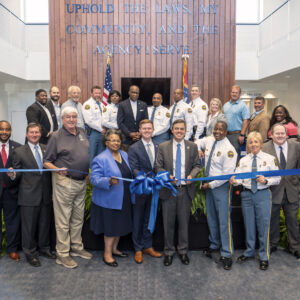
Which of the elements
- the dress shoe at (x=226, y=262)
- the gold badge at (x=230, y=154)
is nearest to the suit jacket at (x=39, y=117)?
the gold badge at (x=230, y=154)

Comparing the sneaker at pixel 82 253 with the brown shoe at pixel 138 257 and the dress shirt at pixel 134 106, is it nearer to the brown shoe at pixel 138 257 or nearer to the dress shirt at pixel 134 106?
the brown shoe at pixel 138 257

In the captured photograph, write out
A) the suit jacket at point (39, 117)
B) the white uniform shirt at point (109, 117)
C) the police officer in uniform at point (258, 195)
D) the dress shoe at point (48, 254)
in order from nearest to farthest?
the police officer in uniform at point (258, 195), the dress shoe at point (48, 254), the suit jacket at point (39, 117), the white uniform shirt at point (109, 117)

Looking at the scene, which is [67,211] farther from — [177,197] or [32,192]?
[177,197]

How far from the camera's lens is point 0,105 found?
11820mm

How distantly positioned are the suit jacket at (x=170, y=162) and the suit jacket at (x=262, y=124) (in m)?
2.19

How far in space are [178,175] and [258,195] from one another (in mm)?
835

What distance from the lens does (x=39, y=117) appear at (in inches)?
191

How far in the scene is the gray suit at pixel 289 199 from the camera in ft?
11.3

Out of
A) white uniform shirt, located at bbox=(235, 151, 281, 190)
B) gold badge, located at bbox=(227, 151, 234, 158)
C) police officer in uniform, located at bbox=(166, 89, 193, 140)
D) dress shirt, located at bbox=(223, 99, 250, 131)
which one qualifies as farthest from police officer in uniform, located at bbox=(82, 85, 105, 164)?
white uniform shirt, located at bbox=(235, 151, 281, 190)

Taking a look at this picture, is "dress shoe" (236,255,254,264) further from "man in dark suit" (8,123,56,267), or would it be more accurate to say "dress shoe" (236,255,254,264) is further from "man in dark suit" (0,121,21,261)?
"man in dark suit" (0,121,21,261)

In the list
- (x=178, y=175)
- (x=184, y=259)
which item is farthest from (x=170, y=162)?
(x=184, y=259)

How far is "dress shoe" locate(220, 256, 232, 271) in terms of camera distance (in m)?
3.17

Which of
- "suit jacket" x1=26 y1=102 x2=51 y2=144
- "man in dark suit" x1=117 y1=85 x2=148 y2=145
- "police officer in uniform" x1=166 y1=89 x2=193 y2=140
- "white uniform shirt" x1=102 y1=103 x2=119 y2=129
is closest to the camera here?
"suit jacket" x1=26 y1=102 x2=51 y2=144

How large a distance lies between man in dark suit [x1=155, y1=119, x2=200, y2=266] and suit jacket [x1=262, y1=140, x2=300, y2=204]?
88 centimetres
